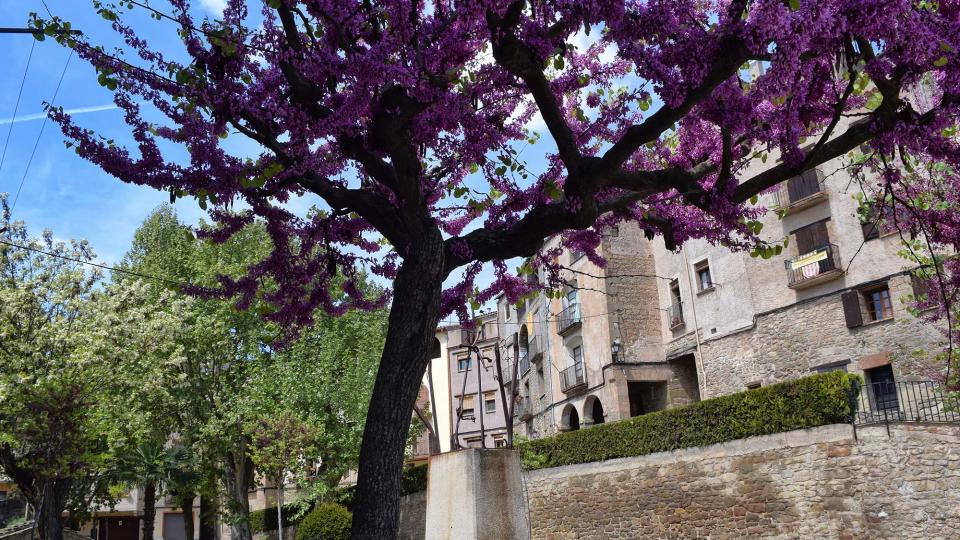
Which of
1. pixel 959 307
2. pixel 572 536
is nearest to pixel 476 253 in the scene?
pixel 959 307

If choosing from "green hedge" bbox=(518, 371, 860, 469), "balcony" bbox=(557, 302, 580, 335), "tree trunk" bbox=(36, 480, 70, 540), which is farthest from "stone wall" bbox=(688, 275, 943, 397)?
"tree trunk" bbox=(36, 480, 70, 540)

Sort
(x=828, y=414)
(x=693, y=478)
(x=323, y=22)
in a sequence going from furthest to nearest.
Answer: (x=693, y=478), (x=828, y=414), (x=323, y=22)

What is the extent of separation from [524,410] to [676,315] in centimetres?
1408

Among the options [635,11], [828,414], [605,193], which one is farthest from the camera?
[828,414]

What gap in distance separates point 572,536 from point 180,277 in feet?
56.2

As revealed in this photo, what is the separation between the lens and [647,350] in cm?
2938

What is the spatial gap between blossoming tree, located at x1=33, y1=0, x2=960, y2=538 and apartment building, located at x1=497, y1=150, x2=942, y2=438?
1072cm

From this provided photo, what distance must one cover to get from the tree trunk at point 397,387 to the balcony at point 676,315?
2410 centimetres

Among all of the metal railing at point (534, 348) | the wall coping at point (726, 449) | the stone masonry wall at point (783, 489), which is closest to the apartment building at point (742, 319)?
the metal railing at point (534, 348)

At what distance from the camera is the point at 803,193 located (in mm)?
23906

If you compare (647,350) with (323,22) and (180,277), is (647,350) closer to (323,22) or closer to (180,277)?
(180,277)

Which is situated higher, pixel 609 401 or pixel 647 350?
pixel 647 350

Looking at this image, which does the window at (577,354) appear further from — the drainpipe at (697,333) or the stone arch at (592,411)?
the drainpipe at (697,333)

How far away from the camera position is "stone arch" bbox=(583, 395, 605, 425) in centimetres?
3075
